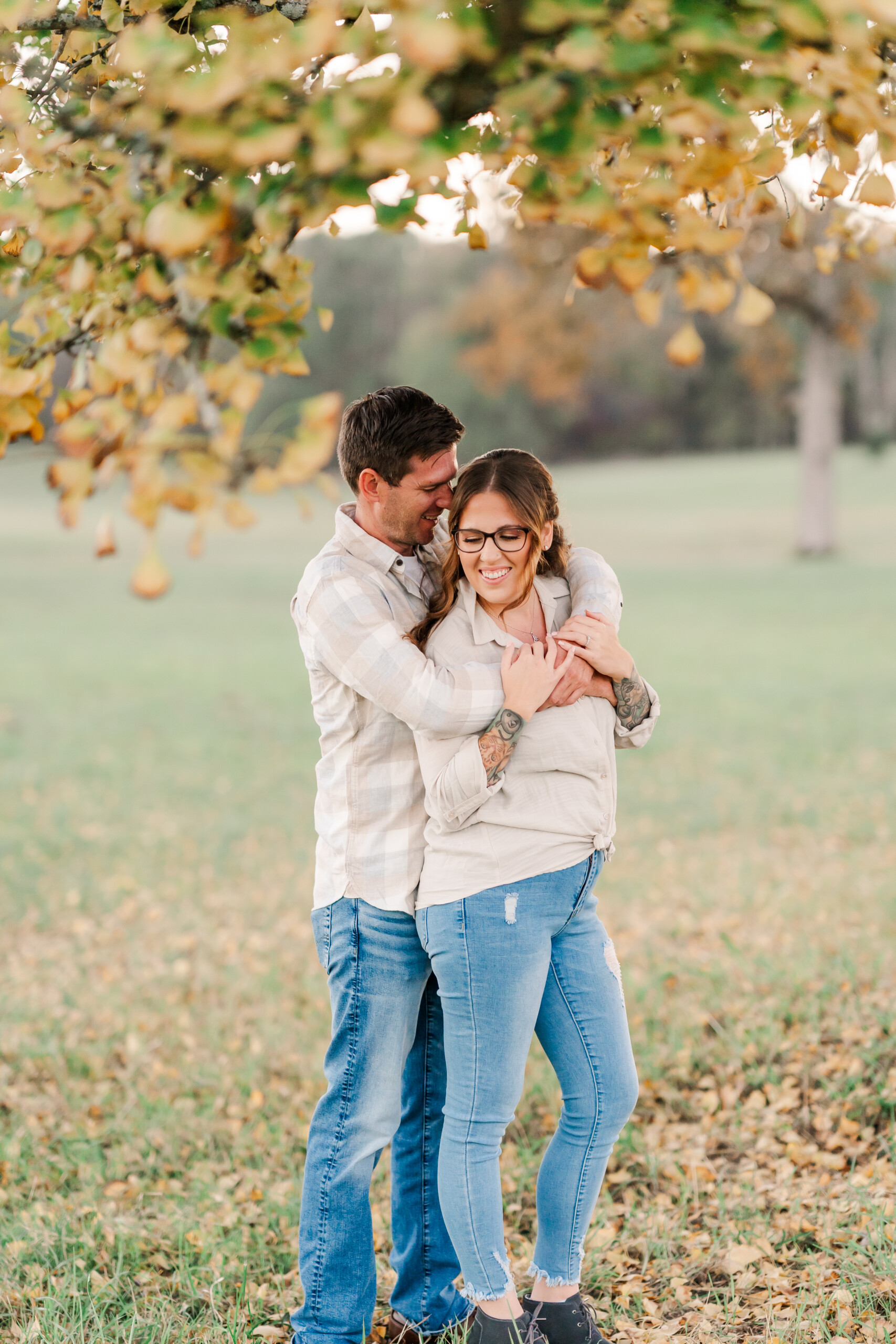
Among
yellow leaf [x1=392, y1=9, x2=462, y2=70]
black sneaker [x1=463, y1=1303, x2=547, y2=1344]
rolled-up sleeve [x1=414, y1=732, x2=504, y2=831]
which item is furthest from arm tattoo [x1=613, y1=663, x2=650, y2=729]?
yellow leaf [x1=392, y1=9, x2=462, y2=70]

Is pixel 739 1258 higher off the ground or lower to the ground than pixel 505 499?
lower

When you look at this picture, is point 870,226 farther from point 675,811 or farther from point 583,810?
point 675,811

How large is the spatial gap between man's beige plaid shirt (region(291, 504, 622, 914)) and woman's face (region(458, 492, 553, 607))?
0.18 meters

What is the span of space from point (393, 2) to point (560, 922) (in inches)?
71.1

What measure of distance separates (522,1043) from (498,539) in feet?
3.62

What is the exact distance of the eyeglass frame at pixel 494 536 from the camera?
2.54 metres

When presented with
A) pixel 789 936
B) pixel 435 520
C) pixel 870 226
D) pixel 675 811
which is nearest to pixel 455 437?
pixel 435 520

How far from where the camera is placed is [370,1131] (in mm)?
2721

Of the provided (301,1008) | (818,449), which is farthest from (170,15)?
(818,449)

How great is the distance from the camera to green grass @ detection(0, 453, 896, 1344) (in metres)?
3.27

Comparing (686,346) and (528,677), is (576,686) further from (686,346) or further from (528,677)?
(686,346)

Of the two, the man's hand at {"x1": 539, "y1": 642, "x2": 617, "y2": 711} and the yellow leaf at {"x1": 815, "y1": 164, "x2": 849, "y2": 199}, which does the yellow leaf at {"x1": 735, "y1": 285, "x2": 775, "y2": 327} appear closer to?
the yellow leaf at {"x1": 815, "y1": 164, "x2": 849, "y2": 199}

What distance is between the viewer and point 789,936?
5715mm

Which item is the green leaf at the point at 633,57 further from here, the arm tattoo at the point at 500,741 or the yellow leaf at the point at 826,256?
the yellow leaf at the point at 826,256
